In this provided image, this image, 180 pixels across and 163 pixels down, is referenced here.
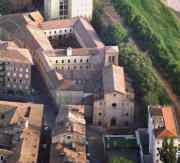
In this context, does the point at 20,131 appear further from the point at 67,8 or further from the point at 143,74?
the point at 67,8

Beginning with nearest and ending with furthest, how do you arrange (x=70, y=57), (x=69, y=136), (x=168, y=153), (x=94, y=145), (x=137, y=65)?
(x=168, y=153) → (x=69, y=136) → (x=94, y=145) → (x=137, y=65) → (x=70, y=57)

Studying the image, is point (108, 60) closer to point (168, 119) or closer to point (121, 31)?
point (121, 31)

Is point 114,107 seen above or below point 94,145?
above

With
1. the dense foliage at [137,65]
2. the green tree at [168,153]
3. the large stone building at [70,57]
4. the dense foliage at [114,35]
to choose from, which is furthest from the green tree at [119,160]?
the dense foliage at [114,35]

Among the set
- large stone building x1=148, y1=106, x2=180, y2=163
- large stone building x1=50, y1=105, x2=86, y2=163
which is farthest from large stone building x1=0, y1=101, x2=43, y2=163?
large stone building x1=148, y1=106, x2=180, y2=163

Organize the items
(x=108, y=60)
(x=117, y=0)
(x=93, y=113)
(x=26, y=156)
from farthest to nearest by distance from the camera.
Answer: (x=117, y=0)
(x=108, y=60)
(x=93, y=113)
(x=26, y=156)

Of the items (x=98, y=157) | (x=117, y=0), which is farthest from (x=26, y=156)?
(x=117, y=0)

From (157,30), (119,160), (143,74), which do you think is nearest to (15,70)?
(143,74)

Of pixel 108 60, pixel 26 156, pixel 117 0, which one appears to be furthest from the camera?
pixel 117 0
